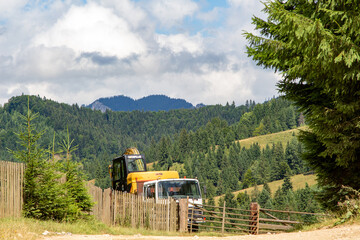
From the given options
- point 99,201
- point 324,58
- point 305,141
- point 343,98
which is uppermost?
point 324,58

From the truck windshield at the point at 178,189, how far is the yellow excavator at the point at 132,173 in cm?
136

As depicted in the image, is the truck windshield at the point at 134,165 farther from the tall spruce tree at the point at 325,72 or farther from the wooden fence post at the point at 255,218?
the tall spruce tree at the point at 325,72

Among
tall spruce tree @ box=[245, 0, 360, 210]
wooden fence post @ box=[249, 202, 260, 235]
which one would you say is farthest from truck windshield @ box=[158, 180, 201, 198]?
tall spruce tree @ box=[245, 0, 360, 210]

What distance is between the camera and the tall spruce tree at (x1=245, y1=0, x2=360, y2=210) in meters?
12.6

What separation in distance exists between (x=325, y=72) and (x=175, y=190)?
10.1 metres

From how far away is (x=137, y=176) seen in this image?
76.6ft

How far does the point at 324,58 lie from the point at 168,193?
35.7 feet

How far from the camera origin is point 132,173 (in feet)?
77.8

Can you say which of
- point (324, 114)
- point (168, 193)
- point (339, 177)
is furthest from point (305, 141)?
point (168, 193)

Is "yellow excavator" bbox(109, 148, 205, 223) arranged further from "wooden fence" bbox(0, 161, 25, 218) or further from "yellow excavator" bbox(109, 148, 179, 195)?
"wooden fence" bbox(0, 161, 25, 218)

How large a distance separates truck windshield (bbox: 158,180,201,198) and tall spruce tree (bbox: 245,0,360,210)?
21.2 ft

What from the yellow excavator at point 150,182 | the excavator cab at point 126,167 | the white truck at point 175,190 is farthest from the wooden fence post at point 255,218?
the excavator cab at point 126,167

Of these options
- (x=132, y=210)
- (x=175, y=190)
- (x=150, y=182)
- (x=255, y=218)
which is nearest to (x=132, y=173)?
(x=150, y=182)

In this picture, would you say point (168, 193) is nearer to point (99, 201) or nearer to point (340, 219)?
point (99, 201)
